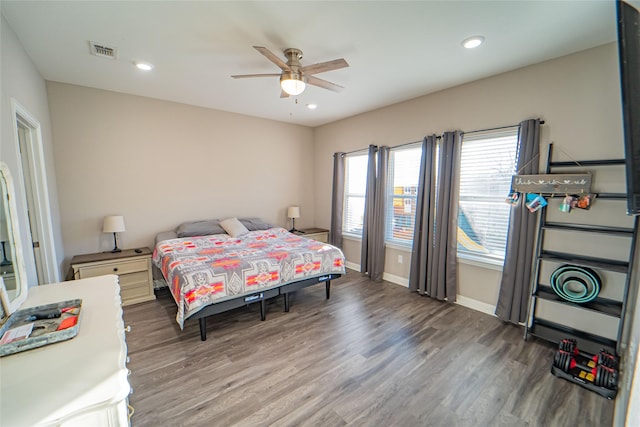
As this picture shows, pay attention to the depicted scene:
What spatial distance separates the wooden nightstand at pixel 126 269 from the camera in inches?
119

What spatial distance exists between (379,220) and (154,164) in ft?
11.3

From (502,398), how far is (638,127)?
6.08 feet

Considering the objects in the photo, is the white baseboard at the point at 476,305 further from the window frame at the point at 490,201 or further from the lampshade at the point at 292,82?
the lampshade at the point at 292,82

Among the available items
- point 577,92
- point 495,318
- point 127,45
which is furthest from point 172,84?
point 495,318

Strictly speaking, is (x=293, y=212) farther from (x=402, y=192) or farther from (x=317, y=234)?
(x=402, y=192)

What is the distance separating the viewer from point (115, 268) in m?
3.17

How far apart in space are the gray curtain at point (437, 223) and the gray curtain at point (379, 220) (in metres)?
0.60

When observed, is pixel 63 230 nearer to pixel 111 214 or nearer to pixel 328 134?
pixel 111 214

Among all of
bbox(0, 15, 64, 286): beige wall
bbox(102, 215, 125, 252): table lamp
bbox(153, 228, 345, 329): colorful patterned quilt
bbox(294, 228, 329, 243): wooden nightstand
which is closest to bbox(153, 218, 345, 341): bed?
bbox(153, 228, 345, 329): colorful patterned quilt

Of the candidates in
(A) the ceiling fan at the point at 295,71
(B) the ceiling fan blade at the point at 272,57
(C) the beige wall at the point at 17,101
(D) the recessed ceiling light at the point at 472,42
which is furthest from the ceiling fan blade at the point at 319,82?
(C) the beige wall at the point at 17,101

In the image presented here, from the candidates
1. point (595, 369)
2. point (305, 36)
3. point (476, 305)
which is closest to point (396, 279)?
point (476, 305)

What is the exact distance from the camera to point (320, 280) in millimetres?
3264

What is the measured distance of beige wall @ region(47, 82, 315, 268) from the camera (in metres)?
3.24

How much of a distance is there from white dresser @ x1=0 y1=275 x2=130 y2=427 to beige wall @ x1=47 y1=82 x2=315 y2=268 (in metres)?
2.83
